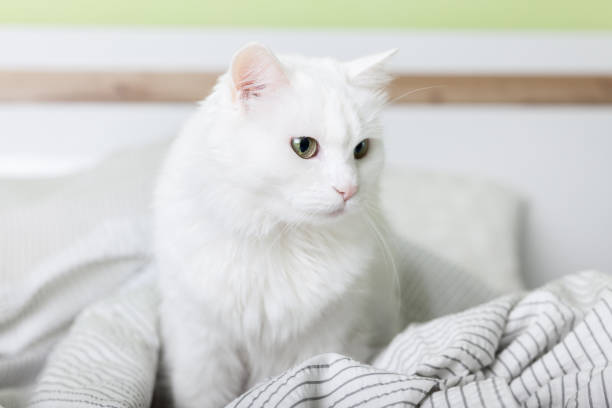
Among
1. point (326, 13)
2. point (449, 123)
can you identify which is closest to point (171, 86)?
point (326, 13)

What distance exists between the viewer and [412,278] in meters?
1.14

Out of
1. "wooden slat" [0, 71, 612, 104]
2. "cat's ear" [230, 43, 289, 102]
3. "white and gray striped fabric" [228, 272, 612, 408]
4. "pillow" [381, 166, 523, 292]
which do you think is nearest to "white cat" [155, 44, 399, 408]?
"cat's ear" [230, 43, 289, 102]

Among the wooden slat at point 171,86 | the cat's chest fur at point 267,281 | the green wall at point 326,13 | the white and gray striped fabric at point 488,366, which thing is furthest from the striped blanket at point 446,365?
the green wall at point 326,13

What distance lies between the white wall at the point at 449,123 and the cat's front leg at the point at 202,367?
94cm

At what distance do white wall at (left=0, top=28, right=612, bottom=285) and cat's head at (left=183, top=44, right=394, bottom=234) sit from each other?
943mm

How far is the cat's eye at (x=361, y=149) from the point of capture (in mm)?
773

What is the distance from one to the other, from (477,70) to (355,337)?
1.13 meters

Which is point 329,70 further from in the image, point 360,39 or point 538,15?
point 538,15

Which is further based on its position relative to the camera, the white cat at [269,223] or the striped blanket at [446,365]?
the white cat at [269,223]

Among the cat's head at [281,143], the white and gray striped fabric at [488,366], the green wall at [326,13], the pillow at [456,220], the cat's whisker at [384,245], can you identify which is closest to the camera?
the white and gray striped fabric at [488,366]

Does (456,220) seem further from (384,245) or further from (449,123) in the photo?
(384,245)

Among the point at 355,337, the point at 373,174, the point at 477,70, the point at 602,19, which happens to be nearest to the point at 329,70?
the point at 373,174

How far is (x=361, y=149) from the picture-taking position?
778 mm

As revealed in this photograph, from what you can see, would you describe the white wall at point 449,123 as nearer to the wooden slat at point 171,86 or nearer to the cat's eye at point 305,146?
the wooden slat at point 171,86
